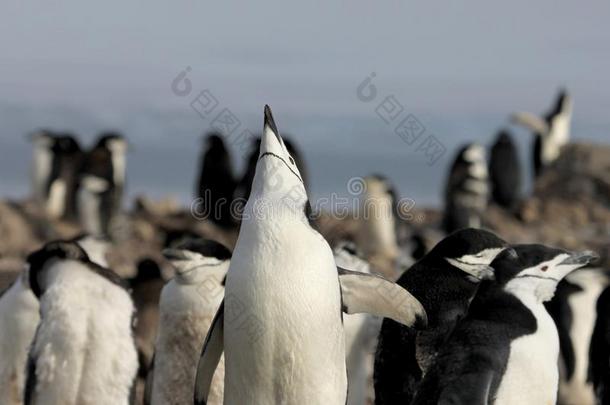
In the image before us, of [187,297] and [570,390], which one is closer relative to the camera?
[187,297]

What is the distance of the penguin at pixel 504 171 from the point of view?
81.3 ft

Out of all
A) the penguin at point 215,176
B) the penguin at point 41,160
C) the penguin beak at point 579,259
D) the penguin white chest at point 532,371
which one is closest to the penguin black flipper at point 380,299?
the penguin white chest at point 532,371

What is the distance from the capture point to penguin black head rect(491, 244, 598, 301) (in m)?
5.06

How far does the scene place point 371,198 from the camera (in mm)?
19656

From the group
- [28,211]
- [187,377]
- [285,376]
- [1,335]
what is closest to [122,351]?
[187,377]

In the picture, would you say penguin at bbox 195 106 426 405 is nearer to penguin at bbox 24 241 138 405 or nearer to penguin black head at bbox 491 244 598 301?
penguin black head at bbox 491 244 598 301

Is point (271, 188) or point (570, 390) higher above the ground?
point (271, 188)

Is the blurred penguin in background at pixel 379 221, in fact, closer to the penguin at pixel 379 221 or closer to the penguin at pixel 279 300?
the penguin at pixel 379 221

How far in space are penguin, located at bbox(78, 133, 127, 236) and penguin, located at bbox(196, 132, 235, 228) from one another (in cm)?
145

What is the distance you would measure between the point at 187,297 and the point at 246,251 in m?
1.19

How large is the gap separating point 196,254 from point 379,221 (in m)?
13.0

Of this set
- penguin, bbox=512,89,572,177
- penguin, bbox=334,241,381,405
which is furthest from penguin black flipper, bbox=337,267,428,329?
penguin, bbox=512,89,572,177

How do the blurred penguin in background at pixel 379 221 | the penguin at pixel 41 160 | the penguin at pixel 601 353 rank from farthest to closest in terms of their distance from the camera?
the penguin at pixel 41 160 → the blurred penguin in background at pixel 379 221 → the penguin at pixel 601 353

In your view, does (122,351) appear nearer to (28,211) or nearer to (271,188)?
(271,188)
